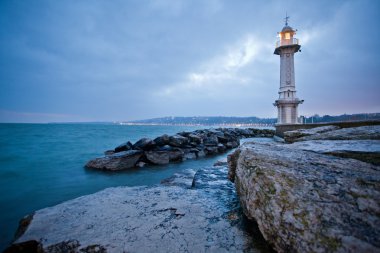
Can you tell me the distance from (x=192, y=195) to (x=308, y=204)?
6.03 ft

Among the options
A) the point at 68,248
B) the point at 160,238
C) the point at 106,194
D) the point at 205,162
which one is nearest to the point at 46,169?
the point at 106,194

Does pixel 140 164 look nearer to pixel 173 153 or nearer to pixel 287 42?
pixel 173 153

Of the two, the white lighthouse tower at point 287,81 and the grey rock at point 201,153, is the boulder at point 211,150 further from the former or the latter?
the white lighthouse tower at point 287,81

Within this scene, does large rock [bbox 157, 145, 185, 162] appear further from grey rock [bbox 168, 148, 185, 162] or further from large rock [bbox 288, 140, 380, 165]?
large rock [bbox 288, 140, 380, 165]

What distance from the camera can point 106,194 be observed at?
3.05 m

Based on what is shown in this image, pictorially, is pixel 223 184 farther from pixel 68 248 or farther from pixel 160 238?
pixel 68 248

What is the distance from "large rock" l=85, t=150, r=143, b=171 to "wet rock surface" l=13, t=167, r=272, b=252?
4256 mm

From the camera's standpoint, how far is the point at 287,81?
70.5 ft

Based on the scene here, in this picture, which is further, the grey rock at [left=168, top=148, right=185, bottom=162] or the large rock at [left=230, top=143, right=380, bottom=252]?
the grey rock at [left=168, top=148, right=185, bottom=162]

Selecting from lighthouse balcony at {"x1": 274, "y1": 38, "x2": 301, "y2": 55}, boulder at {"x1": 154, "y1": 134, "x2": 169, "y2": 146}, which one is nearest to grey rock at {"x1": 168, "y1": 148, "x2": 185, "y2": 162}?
boulder at {"x1": 154, "y1": 134, "x2": 169, "y2": 146}

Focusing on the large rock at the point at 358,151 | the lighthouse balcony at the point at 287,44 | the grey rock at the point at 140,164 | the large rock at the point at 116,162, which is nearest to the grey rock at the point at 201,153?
the grey rock at the point at 140,164

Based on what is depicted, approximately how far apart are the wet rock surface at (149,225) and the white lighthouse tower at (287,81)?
20.7 m

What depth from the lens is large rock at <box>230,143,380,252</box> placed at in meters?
1.00

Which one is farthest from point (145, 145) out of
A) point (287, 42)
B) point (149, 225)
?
point (287, 42)
